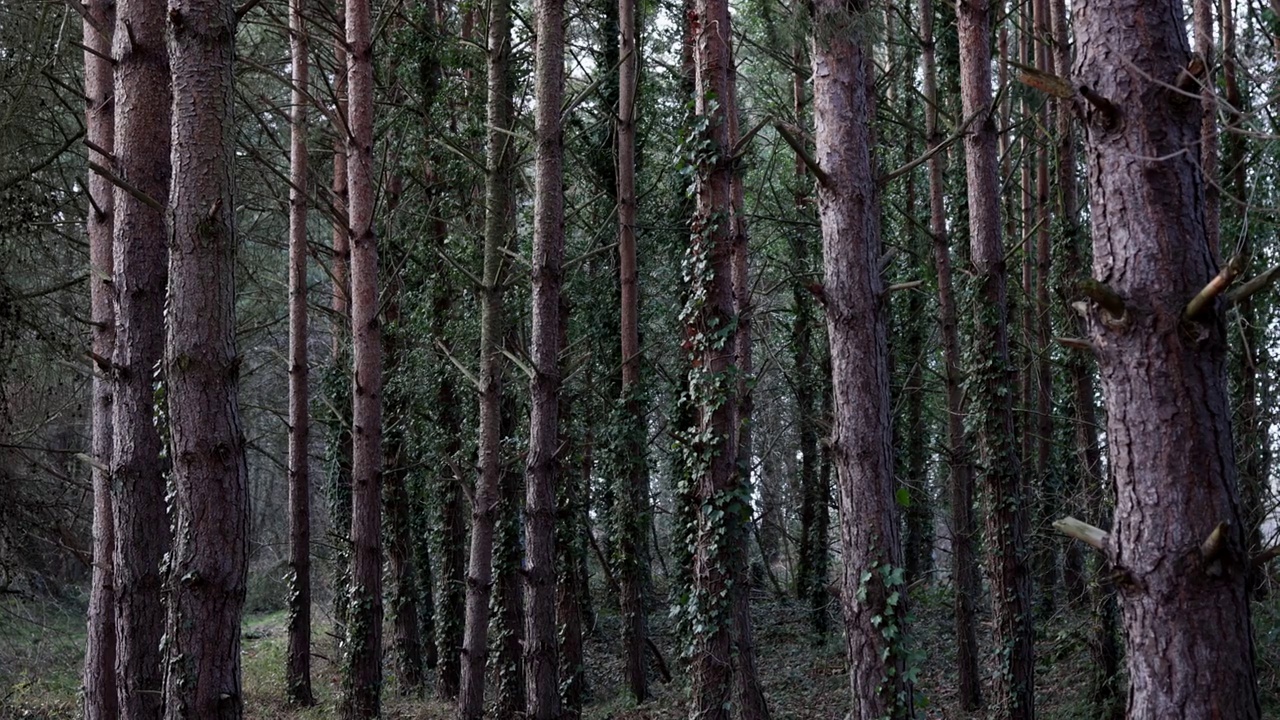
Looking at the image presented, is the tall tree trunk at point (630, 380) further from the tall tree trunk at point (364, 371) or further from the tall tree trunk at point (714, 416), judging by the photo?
the tall tree trunk at point (714, 416)

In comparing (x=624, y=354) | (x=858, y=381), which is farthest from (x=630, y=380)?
(x=858, y=381)

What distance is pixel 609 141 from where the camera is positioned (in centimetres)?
1500

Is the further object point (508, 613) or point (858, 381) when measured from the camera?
point (508, 613)

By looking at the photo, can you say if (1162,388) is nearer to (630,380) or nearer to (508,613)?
(508,613)

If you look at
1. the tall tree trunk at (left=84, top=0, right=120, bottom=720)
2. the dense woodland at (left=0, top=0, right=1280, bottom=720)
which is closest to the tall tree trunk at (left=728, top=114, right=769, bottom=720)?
the dense woodland at (left=0, top=0, right=1280, bottom=720)

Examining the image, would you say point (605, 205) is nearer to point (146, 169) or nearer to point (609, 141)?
point (609, 141)

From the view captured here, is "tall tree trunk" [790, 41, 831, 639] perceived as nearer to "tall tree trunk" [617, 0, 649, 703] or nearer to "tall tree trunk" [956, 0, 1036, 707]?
"tall tree trunk" [617, 0, 649, 703]

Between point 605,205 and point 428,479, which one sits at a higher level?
point 605,205

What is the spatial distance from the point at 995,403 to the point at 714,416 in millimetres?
3279

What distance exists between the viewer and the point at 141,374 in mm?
7031

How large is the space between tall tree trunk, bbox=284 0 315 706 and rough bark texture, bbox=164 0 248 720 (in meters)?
7.93

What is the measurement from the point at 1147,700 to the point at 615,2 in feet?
42.2

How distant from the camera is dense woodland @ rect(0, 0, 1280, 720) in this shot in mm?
4531

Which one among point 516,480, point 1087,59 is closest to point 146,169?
point 1087,59
